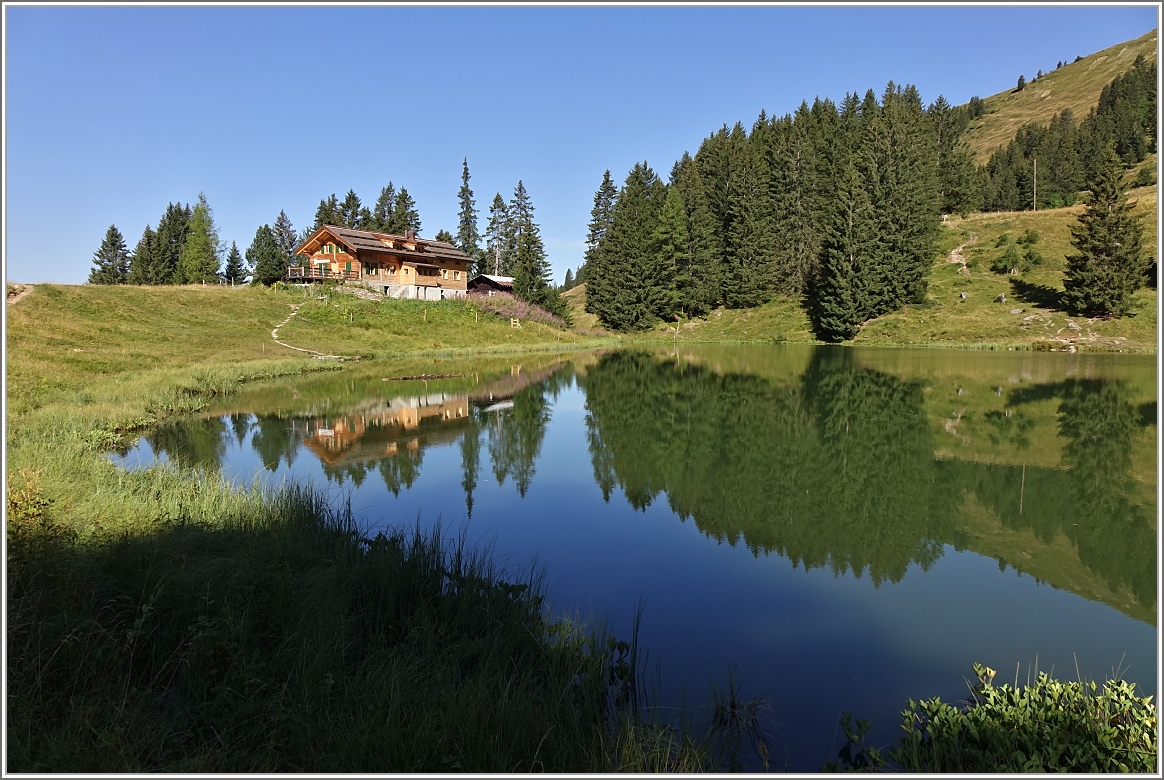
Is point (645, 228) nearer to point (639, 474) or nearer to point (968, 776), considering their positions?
point (639, 474)

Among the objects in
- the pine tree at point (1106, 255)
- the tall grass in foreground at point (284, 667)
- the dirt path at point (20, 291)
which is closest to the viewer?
the tall grass in foreground at point (284, 667)

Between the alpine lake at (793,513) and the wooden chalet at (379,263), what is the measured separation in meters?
40.8

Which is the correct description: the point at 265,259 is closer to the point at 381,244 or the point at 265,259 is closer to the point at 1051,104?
the point at 381,244

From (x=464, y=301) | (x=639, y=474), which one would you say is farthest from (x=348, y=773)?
(x=464, y=301)

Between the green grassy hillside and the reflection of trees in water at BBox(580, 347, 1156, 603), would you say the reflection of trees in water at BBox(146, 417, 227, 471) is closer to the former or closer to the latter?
the reflection of trees in water at BBox(580, 347, 1156, 603)

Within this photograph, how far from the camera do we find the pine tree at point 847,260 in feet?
196

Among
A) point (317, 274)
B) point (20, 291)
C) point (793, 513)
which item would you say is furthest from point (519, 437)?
point (317, 274)

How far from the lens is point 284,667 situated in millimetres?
5070

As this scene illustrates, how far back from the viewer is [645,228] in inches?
3051

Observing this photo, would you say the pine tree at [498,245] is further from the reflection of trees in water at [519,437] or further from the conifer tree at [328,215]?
the reflection of trees in water at [519,437]

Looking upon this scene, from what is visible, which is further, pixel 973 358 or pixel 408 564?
pixel 973 358

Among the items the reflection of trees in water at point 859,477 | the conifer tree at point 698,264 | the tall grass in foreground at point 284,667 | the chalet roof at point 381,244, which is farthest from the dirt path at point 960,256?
the tall grass in foreground at point 284,667

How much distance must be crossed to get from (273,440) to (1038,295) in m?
59.7

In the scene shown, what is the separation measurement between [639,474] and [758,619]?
741cm
